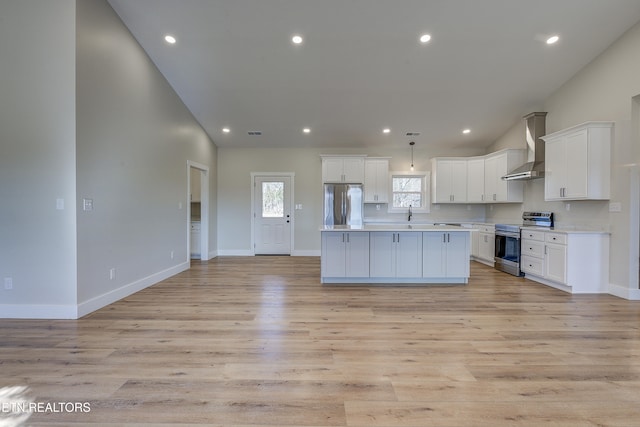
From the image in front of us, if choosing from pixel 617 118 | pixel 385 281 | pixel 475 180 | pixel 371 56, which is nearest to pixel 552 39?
pixel 617 118

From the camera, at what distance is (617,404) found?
185 cm

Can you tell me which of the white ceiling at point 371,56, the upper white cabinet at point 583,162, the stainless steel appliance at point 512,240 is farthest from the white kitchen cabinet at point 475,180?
the upper white cabinet at point 583,162

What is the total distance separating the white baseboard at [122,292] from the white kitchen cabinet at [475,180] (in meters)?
6.54

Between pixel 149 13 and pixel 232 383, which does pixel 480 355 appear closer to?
pixel 232 383

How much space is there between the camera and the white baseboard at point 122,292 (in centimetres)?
340

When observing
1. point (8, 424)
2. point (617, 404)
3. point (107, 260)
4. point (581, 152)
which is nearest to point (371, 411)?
point (617, 404)

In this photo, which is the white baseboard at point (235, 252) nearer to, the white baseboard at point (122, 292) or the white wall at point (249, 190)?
the white wall at point (249, 190)

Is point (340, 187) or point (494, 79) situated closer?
point (494, 79)

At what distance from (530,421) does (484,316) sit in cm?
181

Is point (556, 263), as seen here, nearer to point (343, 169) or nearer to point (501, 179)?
point (501, 179)

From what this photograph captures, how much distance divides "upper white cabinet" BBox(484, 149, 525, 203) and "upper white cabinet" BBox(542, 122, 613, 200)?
4.05 ft

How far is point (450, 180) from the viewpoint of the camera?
7.20 m

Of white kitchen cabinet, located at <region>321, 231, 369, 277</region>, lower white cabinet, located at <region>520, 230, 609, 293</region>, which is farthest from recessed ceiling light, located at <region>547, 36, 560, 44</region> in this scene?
white kitchen cabinet, located at <region>321, 231, 369, 277</region>

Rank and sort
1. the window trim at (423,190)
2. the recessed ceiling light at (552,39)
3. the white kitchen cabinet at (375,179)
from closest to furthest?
1. the recessed ceiling light at (552,39)
2. the white kitchen cabinet at (375,179)
3. the window trim at (423,190)
